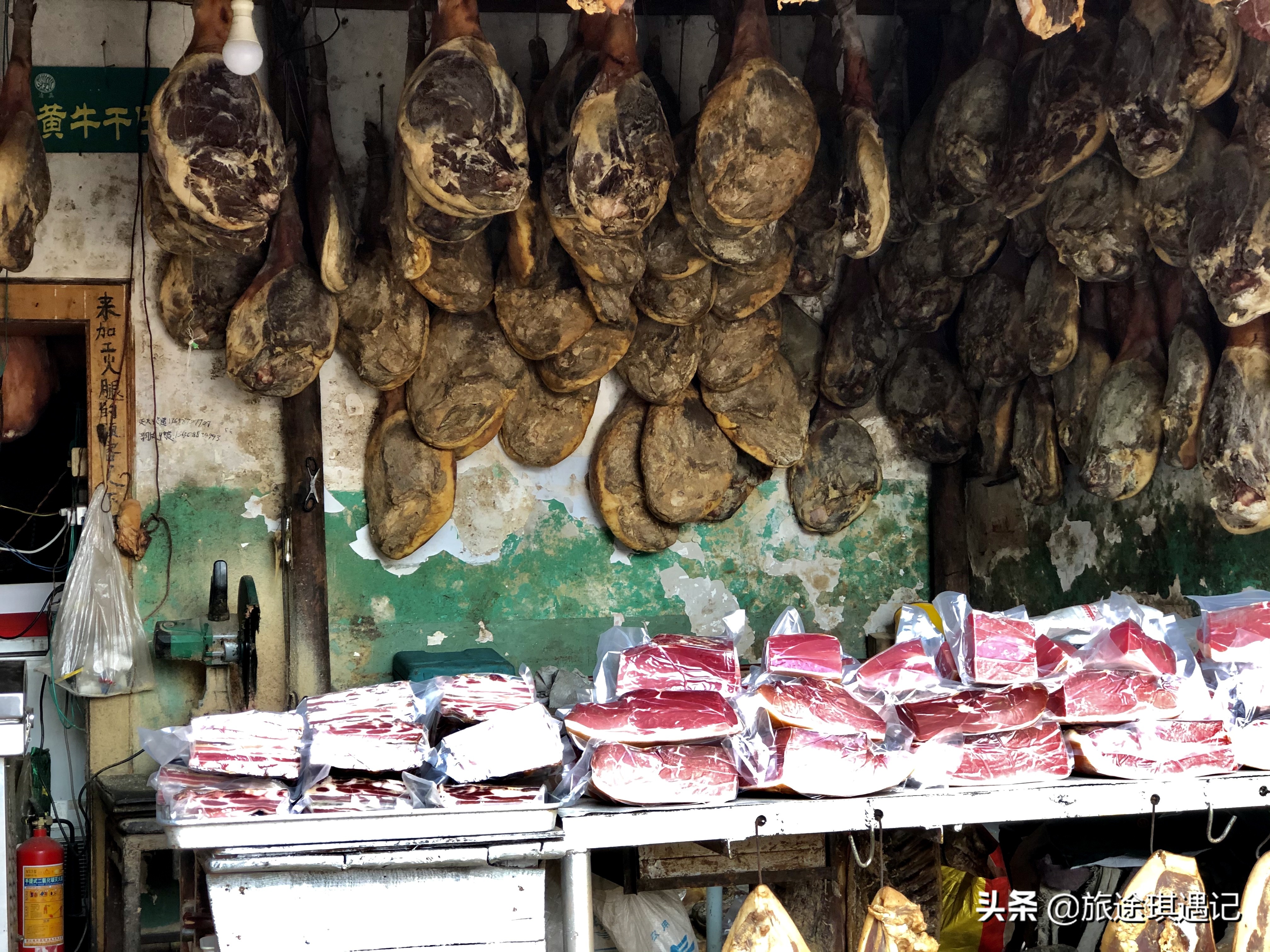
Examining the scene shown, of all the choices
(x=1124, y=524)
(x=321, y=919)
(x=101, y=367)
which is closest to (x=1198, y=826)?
(x=1124, y=524)

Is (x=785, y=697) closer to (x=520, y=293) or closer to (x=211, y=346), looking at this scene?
(x=520, y=293)

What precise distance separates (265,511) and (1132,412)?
10.1 feet

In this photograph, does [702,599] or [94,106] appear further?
[702,599]

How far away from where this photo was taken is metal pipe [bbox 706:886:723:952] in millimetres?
3387

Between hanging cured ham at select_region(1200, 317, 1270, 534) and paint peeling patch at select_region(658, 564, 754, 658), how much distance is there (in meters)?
2.06

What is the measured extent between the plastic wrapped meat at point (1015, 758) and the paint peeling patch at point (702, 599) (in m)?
2.24

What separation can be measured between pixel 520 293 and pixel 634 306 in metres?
0.43

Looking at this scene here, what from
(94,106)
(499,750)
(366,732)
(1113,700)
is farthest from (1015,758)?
(94,106)

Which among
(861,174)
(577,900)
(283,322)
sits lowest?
(577,900)

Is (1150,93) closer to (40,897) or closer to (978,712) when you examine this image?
(978,712)

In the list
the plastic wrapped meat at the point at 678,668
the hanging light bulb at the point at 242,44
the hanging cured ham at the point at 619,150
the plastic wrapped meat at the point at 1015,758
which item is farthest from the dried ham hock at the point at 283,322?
the plastic wrapped meat at the point at 1015,758

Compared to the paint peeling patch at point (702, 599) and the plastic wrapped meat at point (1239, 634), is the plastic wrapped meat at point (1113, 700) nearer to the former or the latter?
the plastic wrapped meat at point (1239, 634)

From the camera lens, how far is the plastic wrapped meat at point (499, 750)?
262 cm

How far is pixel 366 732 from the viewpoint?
2.64 metres
